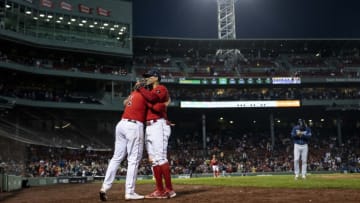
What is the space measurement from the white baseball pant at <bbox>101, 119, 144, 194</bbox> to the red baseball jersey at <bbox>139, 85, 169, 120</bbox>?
359mm

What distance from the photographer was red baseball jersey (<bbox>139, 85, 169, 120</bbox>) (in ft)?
27.3

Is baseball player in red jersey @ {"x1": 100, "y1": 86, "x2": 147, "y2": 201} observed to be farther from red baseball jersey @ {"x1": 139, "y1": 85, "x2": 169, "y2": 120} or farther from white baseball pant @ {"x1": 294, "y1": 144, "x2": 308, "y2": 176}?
white baseball pant @ {"x1": 294, "y1": 144, "x2": 308, "y2": 176}

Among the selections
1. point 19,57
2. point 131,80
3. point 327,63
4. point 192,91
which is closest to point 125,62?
point 131,80

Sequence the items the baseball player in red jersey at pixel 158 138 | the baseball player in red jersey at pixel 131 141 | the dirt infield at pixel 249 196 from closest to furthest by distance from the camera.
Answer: the dirt infield at pixel 249 196 < the baseball player in red jersey at pixel 131 141 < the baseball player in red jersey at pixel 158 138

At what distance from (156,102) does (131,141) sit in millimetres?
942

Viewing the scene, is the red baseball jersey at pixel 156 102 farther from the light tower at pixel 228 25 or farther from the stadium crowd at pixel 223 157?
the light tower at pixel 228 25

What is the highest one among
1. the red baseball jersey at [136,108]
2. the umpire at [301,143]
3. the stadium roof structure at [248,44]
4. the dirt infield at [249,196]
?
the stadium roof structure at [248,44]

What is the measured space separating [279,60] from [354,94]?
36.1 ft

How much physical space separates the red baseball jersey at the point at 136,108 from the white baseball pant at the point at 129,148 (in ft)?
0.34

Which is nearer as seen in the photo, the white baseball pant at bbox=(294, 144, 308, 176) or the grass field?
the grass field

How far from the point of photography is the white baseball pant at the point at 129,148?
27.0 feet

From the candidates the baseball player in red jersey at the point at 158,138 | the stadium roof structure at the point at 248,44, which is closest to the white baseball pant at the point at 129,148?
the baseball player in red jersey at the point at 158,138

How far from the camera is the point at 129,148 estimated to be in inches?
325

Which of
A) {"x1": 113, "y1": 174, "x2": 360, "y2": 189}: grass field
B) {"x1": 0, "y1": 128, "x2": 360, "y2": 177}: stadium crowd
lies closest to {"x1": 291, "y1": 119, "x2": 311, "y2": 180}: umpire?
{"x1": 113, "y1": 174, "x2": 360, "y2": 189}: grass field
